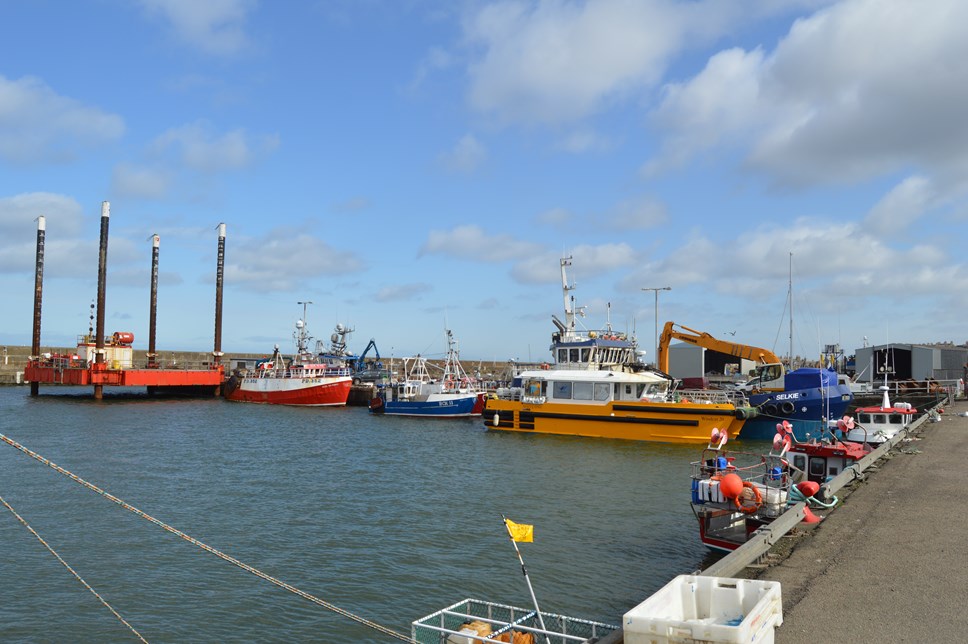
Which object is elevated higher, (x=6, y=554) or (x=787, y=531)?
(x=787, y=531)

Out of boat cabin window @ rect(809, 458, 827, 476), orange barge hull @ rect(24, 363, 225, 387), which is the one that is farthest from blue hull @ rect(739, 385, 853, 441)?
orange barge hull @ rect(24, 363, 225, 387)

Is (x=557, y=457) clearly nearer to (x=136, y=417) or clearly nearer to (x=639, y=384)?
(x=639, y=384)

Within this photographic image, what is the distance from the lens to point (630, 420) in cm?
3450

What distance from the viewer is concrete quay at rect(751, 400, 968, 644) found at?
7.67 meters

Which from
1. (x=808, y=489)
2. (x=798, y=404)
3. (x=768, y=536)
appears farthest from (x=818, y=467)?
(x=798, y=404)

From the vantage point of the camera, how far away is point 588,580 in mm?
13766

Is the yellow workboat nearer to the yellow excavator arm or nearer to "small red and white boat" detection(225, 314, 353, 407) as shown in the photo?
the yellow excavator arm

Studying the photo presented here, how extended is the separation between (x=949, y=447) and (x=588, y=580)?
15549 mm

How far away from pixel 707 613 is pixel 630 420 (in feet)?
90.3

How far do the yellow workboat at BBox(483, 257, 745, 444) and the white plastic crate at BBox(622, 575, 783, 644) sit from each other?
26.3 metres

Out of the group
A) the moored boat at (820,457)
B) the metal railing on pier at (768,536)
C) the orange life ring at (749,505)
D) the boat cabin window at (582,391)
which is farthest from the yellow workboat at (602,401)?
the orange life ring at (749,505)

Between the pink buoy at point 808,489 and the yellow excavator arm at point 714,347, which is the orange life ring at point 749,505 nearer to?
the pink buoy at point 808,489

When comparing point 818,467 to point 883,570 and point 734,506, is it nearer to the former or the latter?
point 734,506

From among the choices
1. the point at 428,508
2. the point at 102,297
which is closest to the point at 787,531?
the point at 428,508
